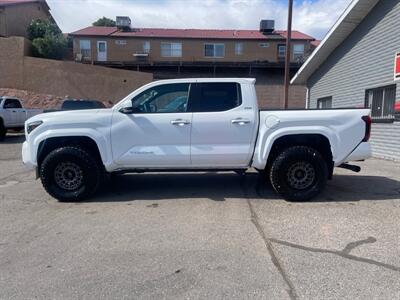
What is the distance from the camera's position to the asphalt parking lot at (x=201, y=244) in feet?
10.7

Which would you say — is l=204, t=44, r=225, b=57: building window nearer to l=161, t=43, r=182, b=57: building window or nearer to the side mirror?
l=161, t=43, r=182, b=57: building window

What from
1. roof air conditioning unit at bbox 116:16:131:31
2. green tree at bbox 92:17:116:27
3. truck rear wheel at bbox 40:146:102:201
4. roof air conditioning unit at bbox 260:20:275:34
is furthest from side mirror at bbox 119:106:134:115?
green tree at bbox 92:17:116:27

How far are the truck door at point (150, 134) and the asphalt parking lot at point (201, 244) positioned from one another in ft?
2.38

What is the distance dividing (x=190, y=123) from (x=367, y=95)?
9003 mm

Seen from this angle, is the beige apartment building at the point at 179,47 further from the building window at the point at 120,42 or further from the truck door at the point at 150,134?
the truck door at the point at 150,134

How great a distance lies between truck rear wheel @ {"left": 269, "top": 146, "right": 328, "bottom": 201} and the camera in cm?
593

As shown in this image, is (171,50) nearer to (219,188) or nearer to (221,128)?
(219,188)

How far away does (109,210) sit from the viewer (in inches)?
219

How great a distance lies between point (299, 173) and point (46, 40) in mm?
34617

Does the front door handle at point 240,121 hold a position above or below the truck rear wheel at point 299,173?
above

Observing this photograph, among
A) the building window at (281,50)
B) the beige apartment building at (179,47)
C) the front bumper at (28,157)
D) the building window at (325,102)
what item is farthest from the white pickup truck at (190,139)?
the building window at (281,50)

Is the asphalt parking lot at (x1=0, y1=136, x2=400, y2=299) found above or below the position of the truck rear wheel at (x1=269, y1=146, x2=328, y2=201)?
below

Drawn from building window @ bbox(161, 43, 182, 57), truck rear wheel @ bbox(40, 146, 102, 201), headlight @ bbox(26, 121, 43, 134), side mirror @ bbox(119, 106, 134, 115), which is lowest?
truck rear wheel @ bbox(40, 146, 102, 201)

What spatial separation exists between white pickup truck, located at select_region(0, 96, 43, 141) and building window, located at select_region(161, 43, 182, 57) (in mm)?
20280
